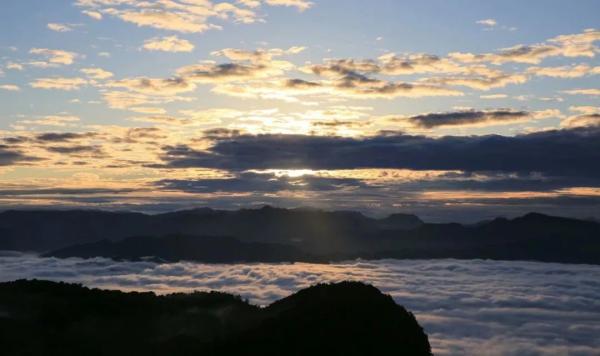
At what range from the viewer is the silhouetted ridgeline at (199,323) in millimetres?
76938

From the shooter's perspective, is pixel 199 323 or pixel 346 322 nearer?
pixel 199 323

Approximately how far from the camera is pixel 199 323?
91125mm

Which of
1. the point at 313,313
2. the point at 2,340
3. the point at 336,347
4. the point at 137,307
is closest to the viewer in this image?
the point at 2,340

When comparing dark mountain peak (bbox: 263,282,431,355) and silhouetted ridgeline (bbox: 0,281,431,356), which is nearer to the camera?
A: silhouetted ridgeline (bbox: 0,281,431,356)

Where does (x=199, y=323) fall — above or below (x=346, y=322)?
above

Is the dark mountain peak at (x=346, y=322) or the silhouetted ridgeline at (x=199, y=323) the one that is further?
the dark mountain peak at (x=346, y=322)

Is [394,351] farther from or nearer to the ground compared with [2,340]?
nearer to the ground

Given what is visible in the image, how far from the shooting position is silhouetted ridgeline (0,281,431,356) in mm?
76938

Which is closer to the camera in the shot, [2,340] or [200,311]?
[2,340]

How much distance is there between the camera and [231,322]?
3676 inches

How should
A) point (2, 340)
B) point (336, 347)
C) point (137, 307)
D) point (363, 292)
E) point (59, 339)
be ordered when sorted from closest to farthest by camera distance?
point (2, 340), point (59, 339), point (336, 347), point (137, 307), point (363, 292)

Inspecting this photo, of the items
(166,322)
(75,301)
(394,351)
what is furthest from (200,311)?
(394,351)

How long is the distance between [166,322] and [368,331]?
A: 103ft

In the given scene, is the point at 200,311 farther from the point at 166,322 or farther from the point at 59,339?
the point at 59,339
